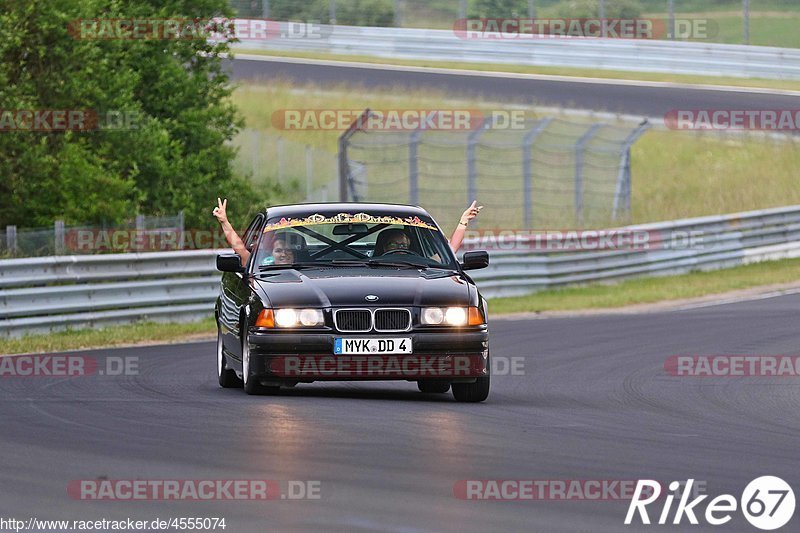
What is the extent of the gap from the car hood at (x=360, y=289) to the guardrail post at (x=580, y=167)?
58.4ft

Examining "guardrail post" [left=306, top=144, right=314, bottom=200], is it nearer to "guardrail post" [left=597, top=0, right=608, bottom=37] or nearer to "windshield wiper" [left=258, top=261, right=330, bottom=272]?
"guardrail post" [left=597, top=0, right=608, bottom=37]

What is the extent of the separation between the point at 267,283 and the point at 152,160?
15.6m

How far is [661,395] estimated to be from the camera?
40.6 feet

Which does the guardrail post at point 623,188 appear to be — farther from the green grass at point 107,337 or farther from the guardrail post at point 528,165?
the green grass at point 107,337

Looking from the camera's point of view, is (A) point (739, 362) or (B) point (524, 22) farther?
→ (B) point (524, 22)

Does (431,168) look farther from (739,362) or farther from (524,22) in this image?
(739,362)

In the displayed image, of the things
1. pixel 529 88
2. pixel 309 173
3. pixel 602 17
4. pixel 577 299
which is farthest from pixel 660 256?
pixel 602 17

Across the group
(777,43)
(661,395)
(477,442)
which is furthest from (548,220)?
(477,442)

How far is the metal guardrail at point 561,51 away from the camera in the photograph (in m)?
39.9

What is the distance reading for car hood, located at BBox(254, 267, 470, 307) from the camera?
11125 mm

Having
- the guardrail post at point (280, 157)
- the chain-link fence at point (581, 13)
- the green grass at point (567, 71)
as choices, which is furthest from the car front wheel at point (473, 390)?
the green grass at point (567, 71)

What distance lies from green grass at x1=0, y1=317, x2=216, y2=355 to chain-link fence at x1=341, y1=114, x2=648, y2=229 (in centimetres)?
963

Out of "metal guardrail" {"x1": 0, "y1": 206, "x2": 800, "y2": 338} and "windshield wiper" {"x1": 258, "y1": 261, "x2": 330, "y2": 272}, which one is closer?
"windshield wiper" {"x1": 258, "y1": 261, "x2": 330, "y2": 272}

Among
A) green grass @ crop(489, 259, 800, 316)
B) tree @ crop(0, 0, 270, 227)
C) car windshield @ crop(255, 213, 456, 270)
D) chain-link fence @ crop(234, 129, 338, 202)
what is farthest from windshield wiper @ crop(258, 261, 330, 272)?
chain-link fence @ crop(234, 129, 338, 202)
